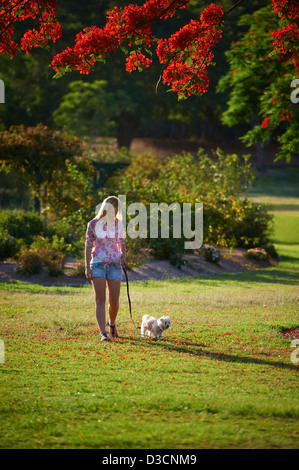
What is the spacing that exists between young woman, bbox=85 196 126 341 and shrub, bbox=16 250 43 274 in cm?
576

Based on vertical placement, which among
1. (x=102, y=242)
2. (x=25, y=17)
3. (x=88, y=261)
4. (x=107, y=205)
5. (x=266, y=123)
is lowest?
(x=88, y=261)

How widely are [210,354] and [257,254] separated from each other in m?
10.9

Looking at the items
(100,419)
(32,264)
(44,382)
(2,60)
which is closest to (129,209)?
(32,264)

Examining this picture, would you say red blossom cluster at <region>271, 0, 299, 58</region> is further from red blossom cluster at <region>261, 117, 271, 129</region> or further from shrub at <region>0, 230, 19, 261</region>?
shrub at <region>0, 230, 19, 261</region>

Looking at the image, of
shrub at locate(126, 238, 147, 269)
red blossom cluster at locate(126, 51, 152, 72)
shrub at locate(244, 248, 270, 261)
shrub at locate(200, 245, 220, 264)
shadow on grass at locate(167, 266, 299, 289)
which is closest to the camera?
red blossom cluster at locate(126, 51, 152, 72)

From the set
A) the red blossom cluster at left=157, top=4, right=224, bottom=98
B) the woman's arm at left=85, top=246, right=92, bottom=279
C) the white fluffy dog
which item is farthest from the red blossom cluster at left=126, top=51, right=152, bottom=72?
the white fluffy dog

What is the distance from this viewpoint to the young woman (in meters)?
7.84

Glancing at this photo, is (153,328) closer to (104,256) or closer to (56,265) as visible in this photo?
(104,256)

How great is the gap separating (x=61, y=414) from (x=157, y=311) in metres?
5.24

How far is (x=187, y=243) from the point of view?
1661 centimetres

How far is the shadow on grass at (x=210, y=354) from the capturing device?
7.05 m

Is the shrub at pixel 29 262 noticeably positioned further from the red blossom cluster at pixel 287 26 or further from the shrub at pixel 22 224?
the red blossom cluster at pixel 287 26

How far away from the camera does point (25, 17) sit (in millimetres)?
7586

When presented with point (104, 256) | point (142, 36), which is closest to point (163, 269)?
point (104, 256)
